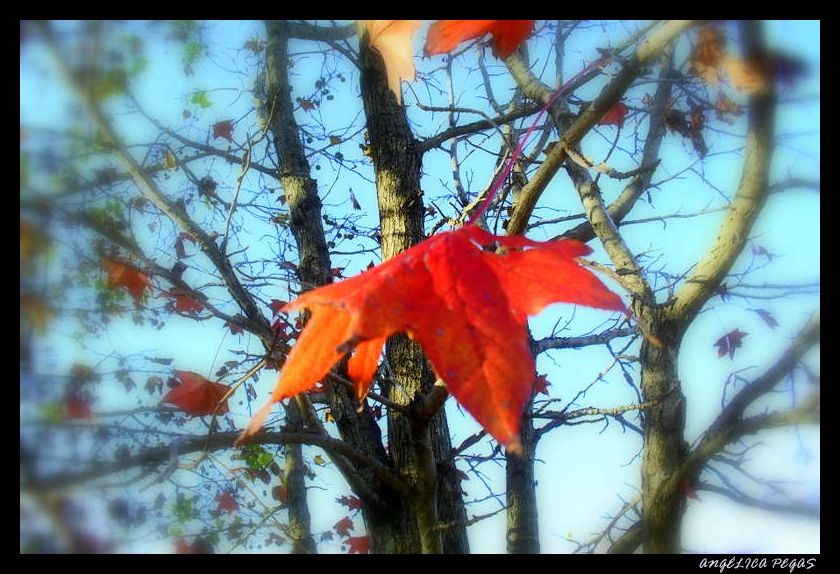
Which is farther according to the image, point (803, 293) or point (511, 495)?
point (511, 495)

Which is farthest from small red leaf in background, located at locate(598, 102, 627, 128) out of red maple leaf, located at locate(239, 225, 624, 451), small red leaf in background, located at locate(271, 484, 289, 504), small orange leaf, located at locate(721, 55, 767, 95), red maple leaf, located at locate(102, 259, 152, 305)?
small red leaf in background, located at locate(271, 484, 289, 504)

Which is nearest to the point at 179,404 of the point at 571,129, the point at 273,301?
the point at 273,301

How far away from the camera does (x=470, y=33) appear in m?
0.82

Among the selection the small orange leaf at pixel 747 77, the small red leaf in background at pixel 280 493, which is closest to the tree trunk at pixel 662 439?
the small orange leaf at pixel 747 77

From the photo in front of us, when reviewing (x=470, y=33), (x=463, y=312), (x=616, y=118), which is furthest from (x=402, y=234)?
(x=463, y=312)

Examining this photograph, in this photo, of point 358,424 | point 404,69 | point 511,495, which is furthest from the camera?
point 511,495

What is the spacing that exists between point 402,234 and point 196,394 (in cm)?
73

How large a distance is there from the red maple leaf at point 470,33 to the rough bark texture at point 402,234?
79 cm

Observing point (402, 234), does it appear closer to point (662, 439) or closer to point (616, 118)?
point (616, 118)

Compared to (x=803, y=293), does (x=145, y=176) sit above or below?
above

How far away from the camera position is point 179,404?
143 centimetres
